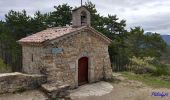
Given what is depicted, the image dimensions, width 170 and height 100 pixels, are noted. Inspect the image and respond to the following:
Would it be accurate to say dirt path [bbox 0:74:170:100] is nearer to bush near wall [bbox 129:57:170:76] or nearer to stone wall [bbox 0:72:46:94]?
stone wall [bbox 0:72:46:94]

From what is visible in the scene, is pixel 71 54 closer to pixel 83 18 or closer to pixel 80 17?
pixel 80 17

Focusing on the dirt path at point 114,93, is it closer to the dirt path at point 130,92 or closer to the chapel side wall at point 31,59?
the dirt path at point 130,92

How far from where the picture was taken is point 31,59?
53.9 feet

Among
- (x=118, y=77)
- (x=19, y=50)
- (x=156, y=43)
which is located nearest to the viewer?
(x=118, y=77)

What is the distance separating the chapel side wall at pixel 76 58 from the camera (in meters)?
15.1

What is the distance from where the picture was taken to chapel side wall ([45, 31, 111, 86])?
1509cm

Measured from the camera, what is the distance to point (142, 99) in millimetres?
14219

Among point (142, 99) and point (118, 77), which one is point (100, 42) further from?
point (142, 99)

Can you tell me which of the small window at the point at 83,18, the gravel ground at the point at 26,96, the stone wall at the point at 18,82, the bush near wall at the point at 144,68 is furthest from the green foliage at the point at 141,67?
the gravel ground at the point at 26,96

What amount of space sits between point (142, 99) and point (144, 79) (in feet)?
19.1

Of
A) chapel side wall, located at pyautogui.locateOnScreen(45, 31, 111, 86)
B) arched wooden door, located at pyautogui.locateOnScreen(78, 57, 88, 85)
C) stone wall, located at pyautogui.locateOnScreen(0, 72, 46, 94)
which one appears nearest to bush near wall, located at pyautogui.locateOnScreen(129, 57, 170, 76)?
chapel side wall, located at pyautogui.locateOnScreen(45, 31, 111, 86)

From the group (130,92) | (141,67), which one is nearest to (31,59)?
(130,92)

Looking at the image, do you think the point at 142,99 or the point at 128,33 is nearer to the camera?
the point at 142,99

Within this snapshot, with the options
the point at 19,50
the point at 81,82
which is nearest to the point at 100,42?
the point at 81,82
